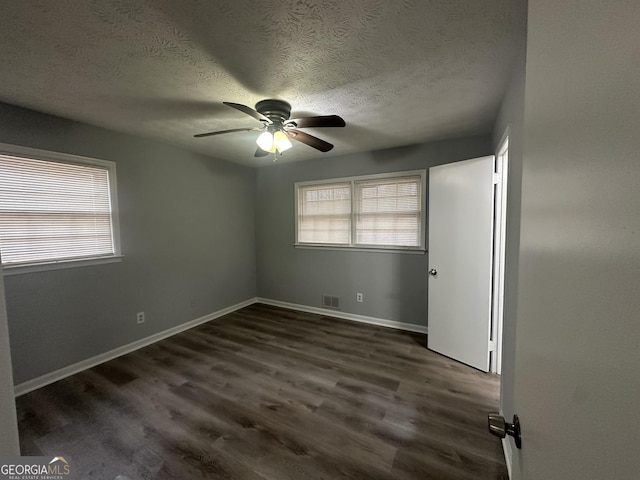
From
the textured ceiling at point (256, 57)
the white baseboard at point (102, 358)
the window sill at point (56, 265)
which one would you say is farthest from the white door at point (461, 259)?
the window sill at point (56, 265)

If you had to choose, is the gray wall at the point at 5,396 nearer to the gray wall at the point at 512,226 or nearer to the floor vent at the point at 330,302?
the gray wall at the point at 512,226

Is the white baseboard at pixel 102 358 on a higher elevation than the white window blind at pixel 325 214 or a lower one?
lower

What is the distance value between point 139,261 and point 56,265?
0.69m

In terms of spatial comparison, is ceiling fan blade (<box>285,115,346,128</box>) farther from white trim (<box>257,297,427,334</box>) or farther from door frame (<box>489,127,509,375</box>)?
white trim (<box>257,297,427,334</box>)

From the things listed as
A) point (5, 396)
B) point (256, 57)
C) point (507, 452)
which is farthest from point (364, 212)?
point (5, 396)

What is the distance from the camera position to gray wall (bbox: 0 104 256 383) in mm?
2207

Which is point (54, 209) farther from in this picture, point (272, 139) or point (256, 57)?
point (256, 57)

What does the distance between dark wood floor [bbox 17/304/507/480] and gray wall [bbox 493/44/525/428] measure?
0.51 metres

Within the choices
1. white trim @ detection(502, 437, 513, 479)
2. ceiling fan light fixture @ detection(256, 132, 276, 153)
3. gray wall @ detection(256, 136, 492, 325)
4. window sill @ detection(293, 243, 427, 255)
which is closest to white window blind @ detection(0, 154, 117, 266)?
ceiling fan light fixture @ detection(256, 132, 276, 153)

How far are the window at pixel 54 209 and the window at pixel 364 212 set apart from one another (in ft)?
7.96

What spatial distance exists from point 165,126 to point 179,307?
7.35 ft

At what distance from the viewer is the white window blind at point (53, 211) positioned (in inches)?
82.9

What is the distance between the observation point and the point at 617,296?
29 cm

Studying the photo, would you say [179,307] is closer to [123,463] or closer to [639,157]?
[123,463]
